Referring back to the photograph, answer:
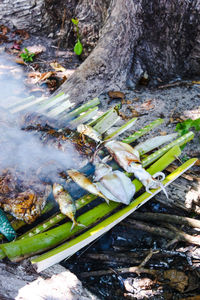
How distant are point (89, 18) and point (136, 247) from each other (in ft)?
15.1

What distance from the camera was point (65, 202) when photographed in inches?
107

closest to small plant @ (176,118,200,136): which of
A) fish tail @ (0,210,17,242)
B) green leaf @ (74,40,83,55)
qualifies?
fish tail @ (0,210,17,242)

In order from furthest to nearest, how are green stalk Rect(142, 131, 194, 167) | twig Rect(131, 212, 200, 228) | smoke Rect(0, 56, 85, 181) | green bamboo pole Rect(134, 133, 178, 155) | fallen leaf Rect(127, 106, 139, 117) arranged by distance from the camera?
1. fallen leaf Rect(127, 106, 139, 117)
2. green bamboo pole Rect(134, 133, 178, 155)
3. green stalk Rect(142, 131, 194, 167)
4. smoke Rect(0, 56, 85, 181)
5. twig Rect(131, 212, 200, 228)

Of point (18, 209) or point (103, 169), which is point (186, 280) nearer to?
point (103, 169)

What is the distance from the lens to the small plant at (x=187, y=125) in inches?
148

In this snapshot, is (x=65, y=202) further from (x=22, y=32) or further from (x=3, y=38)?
(x=22, y=32)

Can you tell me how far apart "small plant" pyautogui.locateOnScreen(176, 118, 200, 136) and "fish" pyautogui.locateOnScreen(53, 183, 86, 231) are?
6.09 feet

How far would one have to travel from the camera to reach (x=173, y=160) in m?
3.31

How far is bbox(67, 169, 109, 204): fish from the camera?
280cm

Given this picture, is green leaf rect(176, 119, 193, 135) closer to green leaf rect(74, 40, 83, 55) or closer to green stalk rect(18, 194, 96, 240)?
green stalk rect(18, 194, 96, 240)

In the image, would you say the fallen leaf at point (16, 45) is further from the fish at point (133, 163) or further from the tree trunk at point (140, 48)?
the fish at point (133, 163)

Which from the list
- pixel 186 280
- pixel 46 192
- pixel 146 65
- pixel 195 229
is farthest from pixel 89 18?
pixel 186 280

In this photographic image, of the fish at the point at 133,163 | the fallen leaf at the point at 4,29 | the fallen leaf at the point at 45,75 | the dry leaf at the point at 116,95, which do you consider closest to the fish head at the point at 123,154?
the fish at the point at 133,163

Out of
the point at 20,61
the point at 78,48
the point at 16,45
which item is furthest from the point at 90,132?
the point at 16,45
